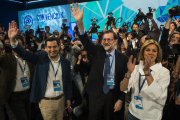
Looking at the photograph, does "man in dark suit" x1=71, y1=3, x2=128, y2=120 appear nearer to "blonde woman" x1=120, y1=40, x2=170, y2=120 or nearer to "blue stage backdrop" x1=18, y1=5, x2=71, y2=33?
"blonde woman" x1=120, y1=40, x2=170, y2=120

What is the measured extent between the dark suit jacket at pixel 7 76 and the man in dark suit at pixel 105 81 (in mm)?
1181

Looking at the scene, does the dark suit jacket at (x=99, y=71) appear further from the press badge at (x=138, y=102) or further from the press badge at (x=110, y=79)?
the press badge at (x=138, y=102)

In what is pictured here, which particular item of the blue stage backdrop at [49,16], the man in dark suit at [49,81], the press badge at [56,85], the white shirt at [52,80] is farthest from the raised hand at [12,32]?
the blue stage backdrop at [49,16]

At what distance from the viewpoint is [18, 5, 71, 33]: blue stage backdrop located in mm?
8751

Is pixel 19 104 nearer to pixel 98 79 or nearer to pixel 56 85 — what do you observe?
pixel 56 85

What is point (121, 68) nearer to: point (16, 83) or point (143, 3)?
point (16, 83)

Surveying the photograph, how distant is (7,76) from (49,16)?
792 centimetres

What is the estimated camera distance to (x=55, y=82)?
192 cm

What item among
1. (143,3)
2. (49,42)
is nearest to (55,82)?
(49,42)

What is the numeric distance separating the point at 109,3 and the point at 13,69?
668 centimetres

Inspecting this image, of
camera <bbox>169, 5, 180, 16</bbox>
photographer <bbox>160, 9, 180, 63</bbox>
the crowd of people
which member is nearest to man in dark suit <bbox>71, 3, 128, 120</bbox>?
the crowd of people

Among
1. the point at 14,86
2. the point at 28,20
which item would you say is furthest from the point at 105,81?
the point at 28,20

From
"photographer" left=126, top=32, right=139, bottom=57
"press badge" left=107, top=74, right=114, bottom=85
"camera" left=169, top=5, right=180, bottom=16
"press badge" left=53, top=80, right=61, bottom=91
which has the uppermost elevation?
"camera" left=169, top=5, right=180, bottom=16

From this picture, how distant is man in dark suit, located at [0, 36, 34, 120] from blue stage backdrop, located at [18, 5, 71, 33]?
23.0 ft
